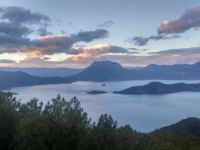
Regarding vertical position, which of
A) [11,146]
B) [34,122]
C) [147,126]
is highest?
[34,122]

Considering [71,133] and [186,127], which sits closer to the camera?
[71,133]

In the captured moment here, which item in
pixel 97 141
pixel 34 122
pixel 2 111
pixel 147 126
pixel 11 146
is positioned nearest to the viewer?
pixel 97 141

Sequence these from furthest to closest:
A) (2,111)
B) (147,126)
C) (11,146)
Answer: (147,126) → (2,111) → (11,146)

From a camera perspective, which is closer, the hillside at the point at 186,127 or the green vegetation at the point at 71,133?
the green vegetation at the point at 71,133

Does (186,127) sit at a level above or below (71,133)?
below

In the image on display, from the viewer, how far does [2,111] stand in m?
37.7

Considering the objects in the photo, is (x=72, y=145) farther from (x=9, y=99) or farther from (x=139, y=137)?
(x=9, y=99)

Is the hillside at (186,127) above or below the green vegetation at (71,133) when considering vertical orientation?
below

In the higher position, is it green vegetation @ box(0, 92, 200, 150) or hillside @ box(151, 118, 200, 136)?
green vegetation @ box(0, 92, 200, 150)

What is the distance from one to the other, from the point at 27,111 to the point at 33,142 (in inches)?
272

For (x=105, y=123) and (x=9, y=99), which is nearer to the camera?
(x=105, y=123)

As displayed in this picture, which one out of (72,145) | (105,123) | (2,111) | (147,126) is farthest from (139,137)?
(147,126)

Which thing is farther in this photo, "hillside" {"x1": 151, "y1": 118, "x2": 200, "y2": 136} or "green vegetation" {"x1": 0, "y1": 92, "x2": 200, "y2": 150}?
"hillside" {"x1": 151, "y1": 118, "x2": 200, "y2": 136}

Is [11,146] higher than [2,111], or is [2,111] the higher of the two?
[2,111]
